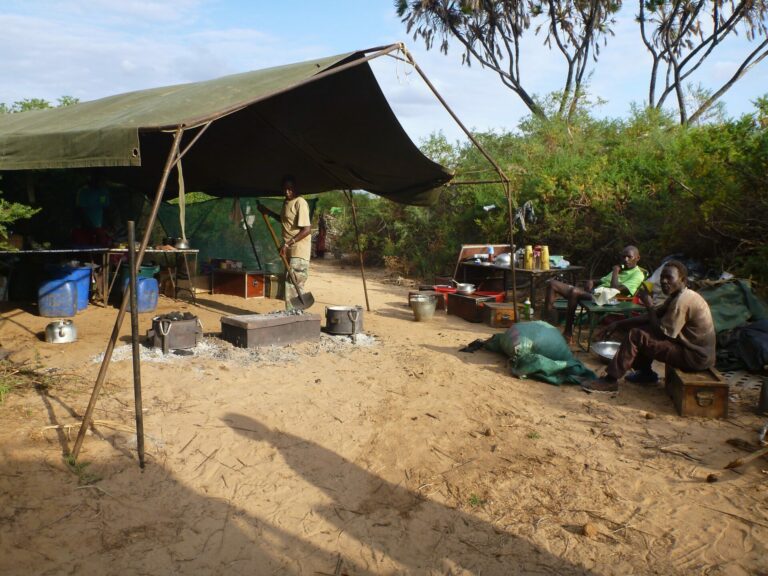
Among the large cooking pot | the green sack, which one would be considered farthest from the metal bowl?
the large cooking pot

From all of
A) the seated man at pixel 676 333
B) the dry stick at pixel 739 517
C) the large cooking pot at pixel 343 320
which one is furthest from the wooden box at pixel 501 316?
the dry stick at pixel 739 517

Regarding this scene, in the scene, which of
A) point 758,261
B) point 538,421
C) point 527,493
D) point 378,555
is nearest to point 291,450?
point 378,555

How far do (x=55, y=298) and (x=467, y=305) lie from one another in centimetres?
558

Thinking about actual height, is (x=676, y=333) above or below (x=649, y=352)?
above

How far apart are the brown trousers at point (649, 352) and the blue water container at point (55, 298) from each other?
261 inches

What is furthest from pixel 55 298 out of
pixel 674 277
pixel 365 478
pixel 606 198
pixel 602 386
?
pixel 606 198

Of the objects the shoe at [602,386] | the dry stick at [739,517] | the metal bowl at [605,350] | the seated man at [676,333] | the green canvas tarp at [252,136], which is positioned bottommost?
the dry stick at [739,517]

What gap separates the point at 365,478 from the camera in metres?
3.52

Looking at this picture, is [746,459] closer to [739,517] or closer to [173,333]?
[739,517]

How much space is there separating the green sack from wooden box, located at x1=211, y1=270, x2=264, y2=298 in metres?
5.15

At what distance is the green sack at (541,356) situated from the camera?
5.29 metres

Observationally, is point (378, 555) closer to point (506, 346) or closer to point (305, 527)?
point (305, 527)

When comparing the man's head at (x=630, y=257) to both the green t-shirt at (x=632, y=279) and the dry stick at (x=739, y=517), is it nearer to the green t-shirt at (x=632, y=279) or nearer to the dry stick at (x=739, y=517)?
the green t-shirt at (x=632, y=279)

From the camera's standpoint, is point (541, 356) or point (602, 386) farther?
point (541, 356)
